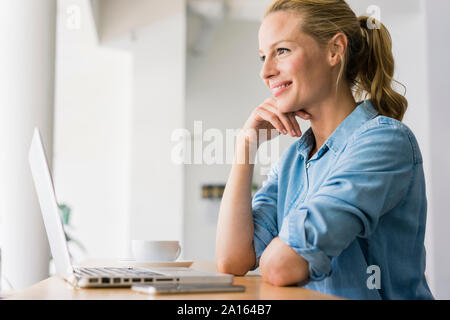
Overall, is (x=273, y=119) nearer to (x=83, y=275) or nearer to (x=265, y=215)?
(x=265, y=215)

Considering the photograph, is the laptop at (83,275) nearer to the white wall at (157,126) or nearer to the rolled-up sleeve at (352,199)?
the rolled-up sleeve at (352,199)

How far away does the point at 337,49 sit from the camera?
1154 mm

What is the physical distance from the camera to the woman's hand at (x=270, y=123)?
1.17m

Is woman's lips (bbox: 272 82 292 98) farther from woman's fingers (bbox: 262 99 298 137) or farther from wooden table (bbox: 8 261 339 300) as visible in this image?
wooden table (bbox: 8 261 339 300)

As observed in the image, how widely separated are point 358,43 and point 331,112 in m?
0.19

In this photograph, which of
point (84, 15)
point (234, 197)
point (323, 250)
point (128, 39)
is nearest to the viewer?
point (323, 250)

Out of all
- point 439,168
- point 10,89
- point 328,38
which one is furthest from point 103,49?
point 328,38

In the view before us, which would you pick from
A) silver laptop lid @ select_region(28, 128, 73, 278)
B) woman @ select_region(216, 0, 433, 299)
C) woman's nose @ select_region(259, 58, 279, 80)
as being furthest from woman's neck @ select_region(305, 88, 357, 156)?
silver laptop lid @ select_region(28, 128, 73, 278)

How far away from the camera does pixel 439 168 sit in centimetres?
194

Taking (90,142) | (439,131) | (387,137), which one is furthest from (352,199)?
(90,142)

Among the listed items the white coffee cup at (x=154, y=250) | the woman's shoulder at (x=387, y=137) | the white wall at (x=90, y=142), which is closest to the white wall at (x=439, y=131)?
the woman's shoulder at (x=387, y=137)
